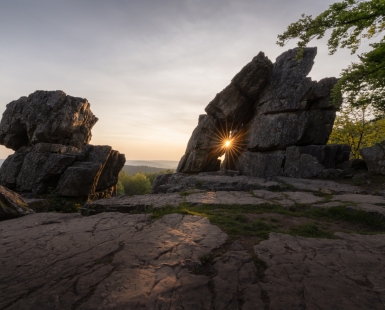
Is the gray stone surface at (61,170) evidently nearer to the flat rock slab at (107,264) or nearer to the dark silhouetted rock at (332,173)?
the flat rock slab at (107,264)

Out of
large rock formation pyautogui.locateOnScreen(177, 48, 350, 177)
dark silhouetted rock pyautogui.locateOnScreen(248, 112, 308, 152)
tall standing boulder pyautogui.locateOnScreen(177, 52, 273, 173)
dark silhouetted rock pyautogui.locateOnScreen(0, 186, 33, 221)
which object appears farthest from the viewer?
tall standing boulder pyautogui.locateOnScreen(177, 52, 273, 173)

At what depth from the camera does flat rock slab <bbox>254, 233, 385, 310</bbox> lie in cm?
338

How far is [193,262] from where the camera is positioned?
14.9 ft

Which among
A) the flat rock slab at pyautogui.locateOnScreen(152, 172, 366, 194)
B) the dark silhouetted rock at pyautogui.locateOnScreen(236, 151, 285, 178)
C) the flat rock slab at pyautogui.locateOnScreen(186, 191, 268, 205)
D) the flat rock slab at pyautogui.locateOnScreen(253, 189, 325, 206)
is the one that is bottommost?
the flat rock slab at pyautogui.locateOnScreen(186, 191, 268, 205)

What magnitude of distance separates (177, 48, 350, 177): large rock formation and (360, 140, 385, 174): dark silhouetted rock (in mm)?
1966

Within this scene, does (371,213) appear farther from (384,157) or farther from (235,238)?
(384,157)

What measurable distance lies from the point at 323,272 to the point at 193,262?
249cm

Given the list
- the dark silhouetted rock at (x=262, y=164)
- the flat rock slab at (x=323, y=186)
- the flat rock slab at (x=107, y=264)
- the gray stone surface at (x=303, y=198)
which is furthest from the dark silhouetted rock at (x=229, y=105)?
the flat rock slab at (x=107, y=264)

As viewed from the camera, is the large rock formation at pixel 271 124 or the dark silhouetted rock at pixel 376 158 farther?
the large rock formation at pixel 271 124

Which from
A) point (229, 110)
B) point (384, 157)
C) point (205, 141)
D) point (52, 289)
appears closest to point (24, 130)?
point (205, 141)

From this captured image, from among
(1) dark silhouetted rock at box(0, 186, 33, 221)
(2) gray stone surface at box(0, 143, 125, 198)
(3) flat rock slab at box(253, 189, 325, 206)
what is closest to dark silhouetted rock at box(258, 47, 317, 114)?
(3) flat rock slab at box(253, 189, 325, 206)

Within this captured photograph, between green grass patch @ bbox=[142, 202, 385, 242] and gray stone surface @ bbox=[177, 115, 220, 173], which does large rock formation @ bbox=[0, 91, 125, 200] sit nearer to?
gray stone surface @ bbox=[177, 115, 220, 173]

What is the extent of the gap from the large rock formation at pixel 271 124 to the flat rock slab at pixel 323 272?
13.3m

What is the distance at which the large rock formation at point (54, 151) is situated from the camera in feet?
69.2
